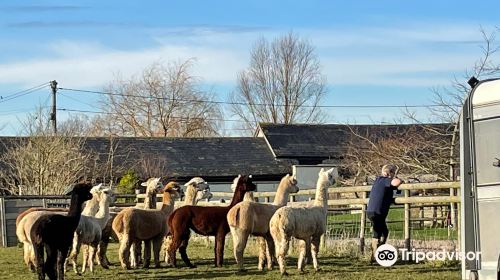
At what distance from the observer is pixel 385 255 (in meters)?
15.0

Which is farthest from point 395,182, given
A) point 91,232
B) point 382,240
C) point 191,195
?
point 91,232

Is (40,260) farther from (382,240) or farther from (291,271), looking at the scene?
(382,240)

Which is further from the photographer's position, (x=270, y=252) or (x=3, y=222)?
(x=3, y=222)

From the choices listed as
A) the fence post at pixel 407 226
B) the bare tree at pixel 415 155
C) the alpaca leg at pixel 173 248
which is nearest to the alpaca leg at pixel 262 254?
the alpaca leg at pixel 173 248

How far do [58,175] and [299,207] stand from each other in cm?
2196

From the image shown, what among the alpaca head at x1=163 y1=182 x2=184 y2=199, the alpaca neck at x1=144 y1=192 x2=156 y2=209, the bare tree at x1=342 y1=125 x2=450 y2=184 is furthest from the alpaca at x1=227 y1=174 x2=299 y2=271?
the bare tree at x1=342 y1=125 x2=450 y2=184

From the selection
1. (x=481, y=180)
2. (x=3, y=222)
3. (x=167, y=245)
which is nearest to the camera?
(x=481, y=180)

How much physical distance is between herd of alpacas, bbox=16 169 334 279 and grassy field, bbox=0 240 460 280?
0.29 meters

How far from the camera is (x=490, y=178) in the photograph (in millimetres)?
9727

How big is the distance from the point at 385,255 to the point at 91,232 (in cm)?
532

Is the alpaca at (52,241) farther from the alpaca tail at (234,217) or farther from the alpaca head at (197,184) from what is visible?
the alpaca head at (197,184)

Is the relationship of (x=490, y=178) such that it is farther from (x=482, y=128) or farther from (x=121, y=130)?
(x=121, y=130)

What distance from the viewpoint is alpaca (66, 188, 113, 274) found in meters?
15.1

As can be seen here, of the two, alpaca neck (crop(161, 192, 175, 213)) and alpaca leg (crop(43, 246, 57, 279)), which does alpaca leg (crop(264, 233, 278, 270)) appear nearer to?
alpaca neck (crop(161, 192, 175, 213))
